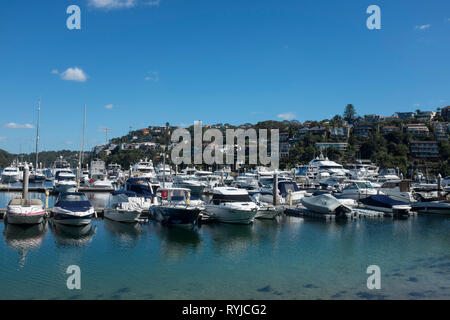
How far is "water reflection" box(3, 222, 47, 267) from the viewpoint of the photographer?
20.4 meters

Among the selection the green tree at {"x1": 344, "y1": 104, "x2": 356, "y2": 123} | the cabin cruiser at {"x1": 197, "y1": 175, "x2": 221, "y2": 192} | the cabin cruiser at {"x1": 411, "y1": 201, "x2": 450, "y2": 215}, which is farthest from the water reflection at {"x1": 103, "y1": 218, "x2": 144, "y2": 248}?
the green tree at {"x1": 344, "y1": 104, "x2": 356, "y2": 123}

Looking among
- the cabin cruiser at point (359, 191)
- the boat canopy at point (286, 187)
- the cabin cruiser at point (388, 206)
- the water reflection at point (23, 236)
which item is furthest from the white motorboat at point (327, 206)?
the water reflection at point (23, 236)

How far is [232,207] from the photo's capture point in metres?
27.6

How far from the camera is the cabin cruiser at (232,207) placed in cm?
2759

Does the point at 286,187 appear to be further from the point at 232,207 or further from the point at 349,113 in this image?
the point at 349,113

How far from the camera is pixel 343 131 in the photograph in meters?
148

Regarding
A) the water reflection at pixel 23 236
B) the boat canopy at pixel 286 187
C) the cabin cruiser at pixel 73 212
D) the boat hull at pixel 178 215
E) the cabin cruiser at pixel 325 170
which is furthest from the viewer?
the cabin cruiser at pixel 325 170

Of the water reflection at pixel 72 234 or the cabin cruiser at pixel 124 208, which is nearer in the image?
the water reflection at pixel 72 234

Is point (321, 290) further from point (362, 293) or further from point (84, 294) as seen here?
point (84, 294)

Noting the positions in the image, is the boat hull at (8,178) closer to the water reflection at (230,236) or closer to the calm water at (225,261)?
the calm water at (225,261)

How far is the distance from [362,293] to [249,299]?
4.58m

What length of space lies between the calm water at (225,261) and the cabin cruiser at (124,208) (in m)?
0.70

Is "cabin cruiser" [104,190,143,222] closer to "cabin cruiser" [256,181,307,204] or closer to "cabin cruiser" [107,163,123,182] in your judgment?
"cabin cruiser" [256,181,307,204]
